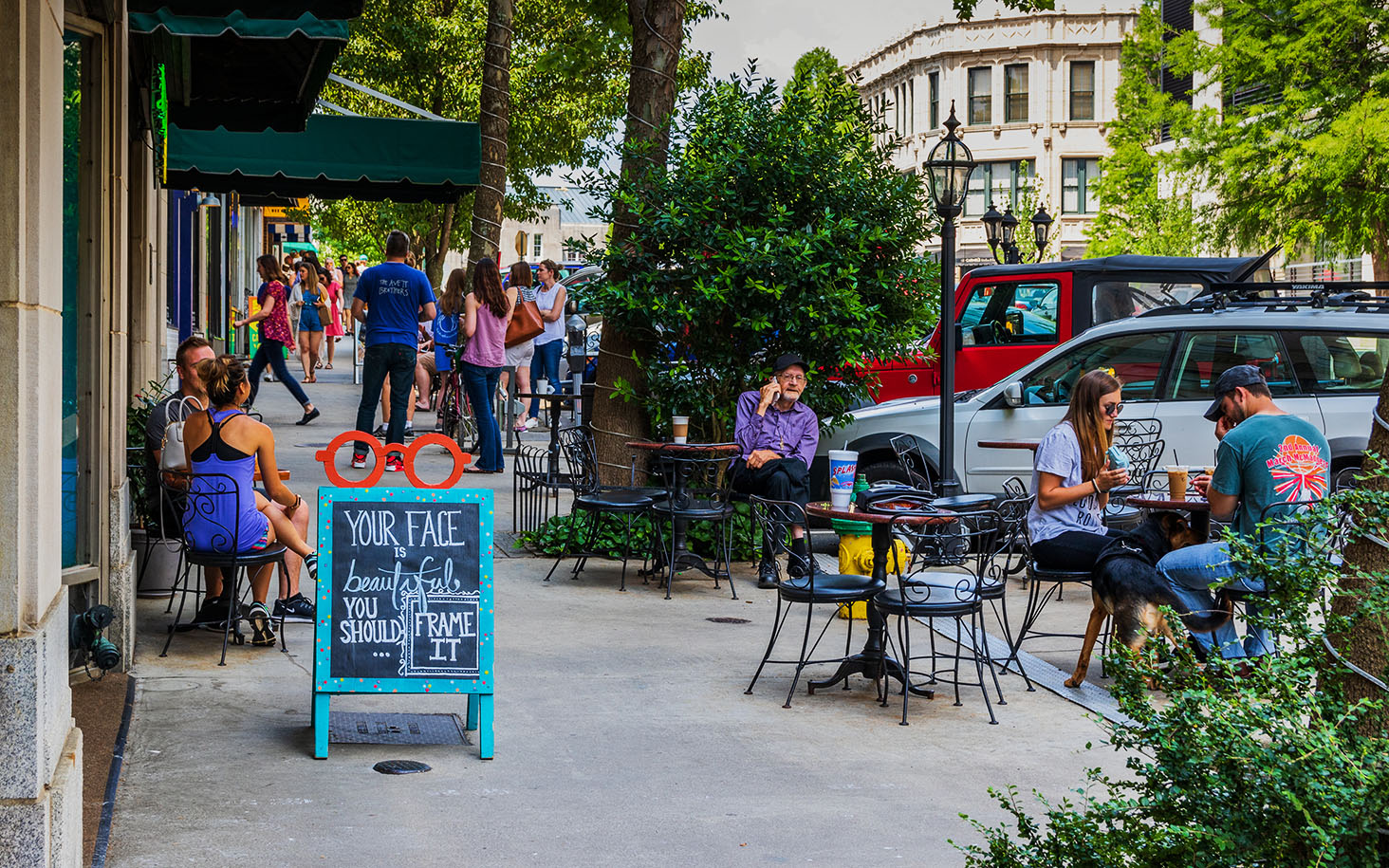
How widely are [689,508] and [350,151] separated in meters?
4.10

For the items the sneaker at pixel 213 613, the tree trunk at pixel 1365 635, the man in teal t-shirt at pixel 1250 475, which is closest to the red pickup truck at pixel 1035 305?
the man in teal t-shirt at pixel 1250 475

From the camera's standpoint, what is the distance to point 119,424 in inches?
275

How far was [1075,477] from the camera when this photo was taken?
25.5 feet

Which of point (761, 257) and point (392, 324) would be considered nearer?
point (761, 257)

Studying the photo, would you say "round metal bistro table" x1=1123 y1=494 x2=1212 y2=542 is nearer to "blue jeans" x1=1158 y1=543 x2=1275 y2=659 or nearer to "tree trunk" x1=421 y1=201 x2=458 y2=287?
"blue jeans" x1=1158 y1=543 x2=1275 y2=659

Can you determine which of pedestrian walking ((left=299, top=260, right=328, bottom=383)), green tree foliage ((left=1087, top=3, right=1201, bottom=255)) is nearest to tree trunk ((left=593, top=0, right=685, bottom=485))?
pedestrian walking ((left=299, top=260, right=328, bottom=383))

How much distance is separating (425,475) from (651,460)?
3.16m

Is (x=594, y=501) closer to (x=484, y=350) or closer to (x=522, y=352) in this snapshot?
(x=484, y=350)

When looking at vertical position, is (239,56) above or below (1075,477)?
above

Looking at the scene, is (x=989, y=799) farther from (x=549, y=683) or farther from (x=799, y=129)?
(x=799, y=129)

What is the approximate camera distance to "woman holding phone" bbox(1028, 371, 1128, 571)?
768 cm

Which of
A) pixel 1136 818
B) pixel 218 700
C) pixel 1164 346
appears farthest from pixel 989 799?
pixel 1164 346

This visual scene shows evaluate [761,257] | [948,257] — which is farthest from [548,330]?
[761,257]

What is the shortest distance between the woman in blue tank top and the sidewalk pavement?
0.61 m
